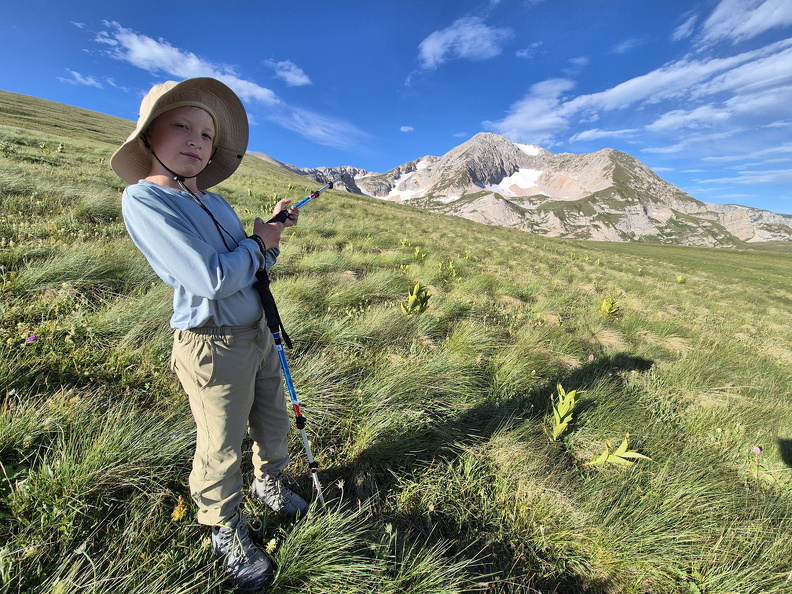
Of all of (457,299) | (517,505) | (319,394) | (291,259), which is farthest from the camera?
(291,259)

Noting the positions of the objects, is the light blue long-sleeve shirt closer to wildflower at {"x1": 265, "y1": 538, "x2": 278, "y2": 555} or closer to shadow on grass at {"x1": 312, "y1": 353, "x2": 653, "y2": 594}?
wildflower at {"x1": 265, "y1": 538, "x2": 278, "y2": 555}

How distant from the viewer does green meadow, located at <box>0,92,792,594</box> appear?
5.55ft

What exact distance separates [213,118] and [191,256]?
3.21 feet

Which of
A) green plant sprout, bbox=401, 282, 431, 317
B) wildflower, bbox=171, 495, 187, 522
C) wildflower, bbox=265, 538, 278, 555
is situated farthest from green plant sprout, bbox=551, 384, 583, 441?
wildflower, bbox=171, 495, 187, 522

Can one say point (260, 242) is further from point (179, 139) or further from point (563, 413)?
point (563, 413)

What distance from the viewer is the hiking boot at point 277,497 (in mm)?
2049

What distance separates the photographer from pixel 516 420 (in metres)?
2.98

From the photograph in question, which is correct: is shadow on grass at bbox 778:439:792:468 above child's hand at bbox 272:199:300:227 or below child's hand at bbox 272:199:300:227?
below

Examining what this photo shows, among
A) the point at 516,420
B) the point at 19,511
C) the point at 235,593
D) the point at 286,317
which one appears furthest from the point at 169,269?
the point at 516,420

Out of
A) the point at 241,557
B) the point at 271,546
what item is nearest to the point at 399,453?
the point at 271,546

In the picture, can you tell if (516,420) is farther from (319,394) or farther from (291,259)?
(291,259)

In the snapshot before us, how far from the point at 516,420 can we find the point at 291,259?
517 cm

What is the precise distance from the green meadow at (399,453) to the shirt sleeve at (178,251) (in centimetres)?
131

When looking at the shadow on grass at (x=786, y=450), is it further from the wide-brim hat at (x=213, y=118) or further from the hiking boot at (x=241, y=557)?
the wide-brim hat at (x=213, y=118)
